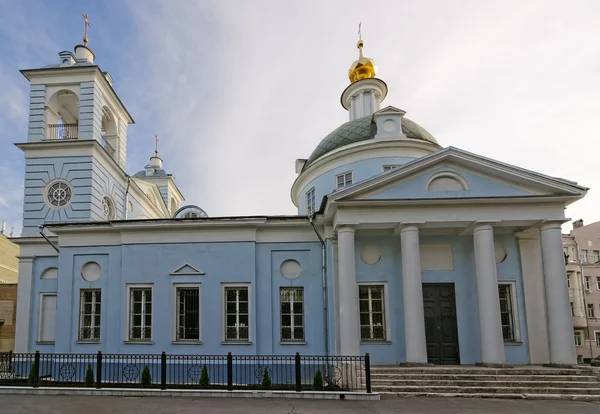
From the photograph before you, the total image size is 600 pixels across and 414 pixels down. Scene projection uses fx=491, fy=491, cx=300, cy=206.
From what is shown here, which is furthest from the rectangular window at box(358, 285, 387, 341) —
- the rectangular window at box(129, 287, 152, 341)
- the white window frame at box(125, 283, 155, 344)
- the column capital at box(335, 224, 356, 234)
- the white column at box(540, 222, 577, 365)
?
the rectangular window at box(129, 287, 152, 341)

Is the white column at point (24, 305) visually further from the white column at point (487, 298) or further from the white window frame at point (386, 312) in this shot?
the white column at point (487, 298)

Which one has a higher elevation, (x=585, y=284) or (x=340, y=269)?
(x=585, y=284)

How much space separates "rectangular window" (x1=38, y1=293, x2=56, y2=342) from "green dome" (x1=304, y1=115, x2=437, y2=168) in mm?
10822

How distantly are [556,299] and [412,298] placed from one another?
13.4ft

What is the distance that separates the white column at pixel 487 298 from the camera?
44.4 ft

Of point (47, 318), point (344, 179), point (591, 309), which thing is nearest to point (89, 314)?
point (47, 318)

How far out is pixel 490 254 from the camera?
14.1 meters

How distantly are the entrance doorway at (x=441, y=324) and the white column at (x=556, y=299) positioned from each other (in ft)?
8.73

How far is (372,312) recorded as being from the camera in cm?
1533

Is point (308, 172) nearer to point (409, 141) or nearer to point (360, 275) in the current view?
point (409, 141)

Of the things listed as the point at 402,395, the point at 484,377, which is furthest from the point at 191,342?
the point at 484,377

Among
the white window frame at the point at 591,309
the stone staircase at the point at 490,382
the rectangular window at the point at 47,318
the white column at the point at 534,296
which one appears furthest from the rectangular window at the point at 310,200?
the white window frame at the point at 591,309

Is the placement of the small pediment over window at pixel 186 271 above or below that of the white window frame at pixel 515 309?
above

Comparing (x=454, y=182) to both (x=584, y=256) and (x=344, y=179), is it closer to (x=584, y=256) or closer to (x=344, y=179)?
(x=344, y=179)
